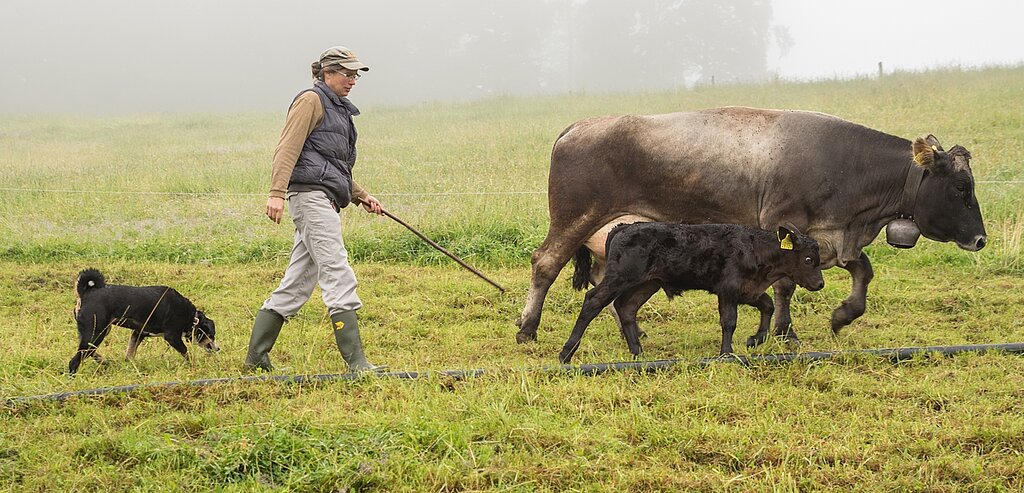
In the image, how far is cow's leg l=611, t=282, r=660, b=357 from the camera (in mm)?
7176

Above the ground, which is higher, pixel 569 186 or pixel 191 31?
pixel 191 31

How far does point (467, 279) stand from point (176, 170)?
35.6 feet

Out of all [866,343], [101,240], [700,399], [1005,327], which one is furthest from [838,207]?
[101,240]

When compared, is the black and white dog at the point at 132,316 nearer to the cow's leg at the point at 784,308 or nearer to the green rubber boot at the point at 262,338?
the green rubber boot at the point at 262,338

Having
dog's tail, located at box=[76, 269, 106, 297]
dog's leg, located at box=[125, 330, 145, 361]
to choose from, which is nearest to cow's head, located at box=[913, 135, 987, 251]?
dog's leg, located at box=[125, 330, 145, 361]

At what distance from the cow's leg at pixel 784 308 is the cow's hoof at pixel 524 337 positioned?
1914 mm

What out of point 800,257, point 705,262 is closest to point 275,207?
point 705,262

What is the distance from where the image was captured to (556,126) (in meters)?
25.4

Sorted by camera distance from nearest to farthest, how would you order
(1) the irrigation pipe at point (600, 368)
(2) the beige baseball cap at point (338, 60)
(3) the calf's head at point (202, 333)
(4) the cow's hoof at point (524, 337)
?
(1) the irrigation pipe at point (600, 368) < (2) the beige baseball cap at point (338, 60) < (3) the calf's head at point (202, 333) < (4) the cow's hoof at point (524, 337)

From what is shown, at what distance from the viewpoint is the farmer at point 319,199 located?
21.1 feet

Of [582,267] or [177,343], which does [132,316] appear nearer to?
[177,343]

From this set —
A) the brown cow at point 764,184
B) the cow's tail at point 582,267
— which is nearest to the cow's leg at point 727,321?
the brown cow at point 764,184

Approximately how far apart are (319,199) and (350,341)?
0.96 meters

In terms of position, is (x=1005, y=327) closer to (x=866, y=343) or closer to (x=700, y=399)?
(x=866, y=343)
